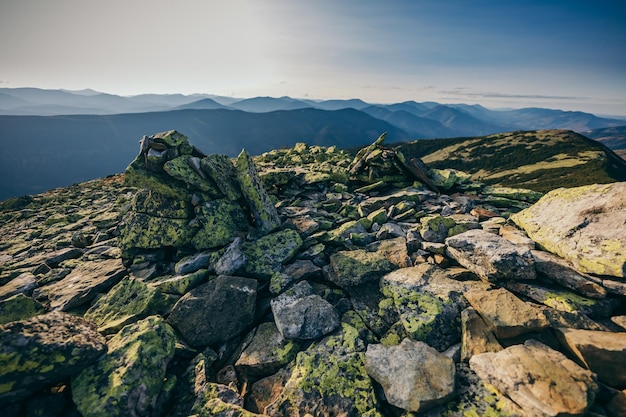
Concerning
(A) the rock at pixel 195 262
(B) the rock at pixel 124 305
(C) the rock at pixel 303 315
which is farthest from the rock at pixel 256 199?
(B) the rock at pixel 124 305

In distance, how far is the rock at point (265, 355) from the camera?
23.7 ft

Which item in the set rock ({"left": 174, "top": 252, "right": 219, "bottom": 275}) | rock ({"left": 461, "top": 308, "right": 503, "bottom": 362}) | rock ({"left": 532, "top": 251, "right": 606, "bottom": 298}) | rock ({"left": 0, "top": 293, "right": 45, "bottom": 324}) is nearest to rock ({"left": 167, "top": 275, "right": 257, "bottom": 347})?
rock ({"left": 174, "top": 252, "right": 219, "bottom": 275})

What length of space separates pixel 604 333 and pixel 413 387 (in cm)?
437

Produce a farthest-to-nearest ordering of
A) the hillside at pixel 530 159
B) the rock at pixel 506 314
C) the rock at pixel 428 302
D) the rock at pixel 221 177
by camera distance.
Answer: the hillside at pixel 530 159
the rock at pixel 221 177
the rock at pixel 428 302
the rock at pixel 506 314

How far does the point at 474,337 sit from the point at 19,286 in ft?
51.6

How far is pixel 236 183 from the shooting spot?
1327cm

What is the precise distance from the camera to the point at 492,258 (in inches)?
302

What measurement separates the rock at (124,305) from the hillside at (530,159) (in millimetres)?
105118

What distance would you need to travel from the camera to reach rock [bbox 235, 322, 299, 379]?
23.7 ft

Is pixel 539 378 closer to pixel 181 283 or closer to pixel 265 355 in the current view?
pixel 265 355

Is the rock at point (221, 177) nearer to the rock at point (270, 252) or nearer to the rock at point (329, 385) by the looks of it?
the rock at point (270, 252)

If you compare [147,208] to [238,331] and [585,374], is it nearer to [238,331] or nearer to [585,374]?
[238,331]

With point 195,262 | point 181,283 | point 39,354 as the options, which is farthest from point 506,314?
point 39,354

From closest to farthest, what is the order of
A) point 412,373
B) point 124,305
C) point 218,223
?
point 412,373 → point 124,305 → point 218,223
